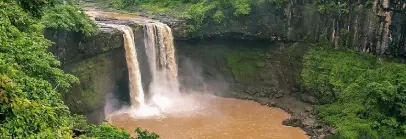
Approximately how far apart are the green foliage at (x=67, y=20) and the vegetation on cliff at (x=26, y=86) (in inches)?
208

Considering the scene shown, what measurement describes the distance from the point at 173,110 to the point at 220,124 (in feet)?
10.2

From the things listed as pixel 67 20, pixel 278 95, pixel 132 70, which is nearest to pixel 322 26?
pixel 278 95

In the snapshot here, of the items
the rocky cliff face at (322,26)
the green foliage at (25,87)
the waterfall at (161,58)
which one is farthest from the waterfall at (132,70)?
the green foliage at (25,87)

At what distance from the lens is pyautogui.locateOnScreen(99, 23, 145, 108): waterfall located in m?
25.9

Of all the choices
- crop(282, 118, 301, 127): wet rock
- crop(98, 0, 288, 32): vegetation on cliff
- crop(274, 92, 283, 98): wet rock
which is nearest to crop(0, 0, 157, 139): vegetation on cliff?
crop(282, 118, 301, 127): wet rock

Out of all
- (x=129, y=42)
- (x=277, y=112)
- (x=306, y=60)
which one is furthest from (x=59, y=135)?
(x=306, y=60)

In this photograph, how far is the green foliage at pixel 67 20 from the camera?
21.3 meters

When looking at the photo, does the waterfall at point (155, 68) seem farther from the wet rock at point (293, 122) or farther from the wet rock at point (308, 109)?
the wet rock at point (308, 109)

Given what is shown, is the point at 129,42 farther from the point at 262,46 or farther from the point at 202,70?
the point at 262,46

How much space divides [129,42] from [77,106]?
177 inches

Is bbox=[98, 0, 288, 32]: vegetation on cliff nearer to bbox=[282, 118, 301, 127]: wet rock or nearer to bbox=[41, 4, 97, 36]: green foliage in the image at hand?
bbox=[41, 4, 97, 36]: green foliage

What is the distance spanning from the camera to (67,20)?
2197cm

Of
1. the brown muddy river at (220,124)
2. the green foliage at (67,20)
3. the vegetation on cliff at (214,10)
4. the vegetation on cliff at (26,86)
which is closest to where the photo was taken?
the vegetation on cliff at (26,86)

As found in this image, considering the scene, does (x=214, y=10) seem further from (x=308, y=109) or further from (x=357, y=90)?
(x=357, y=90)
